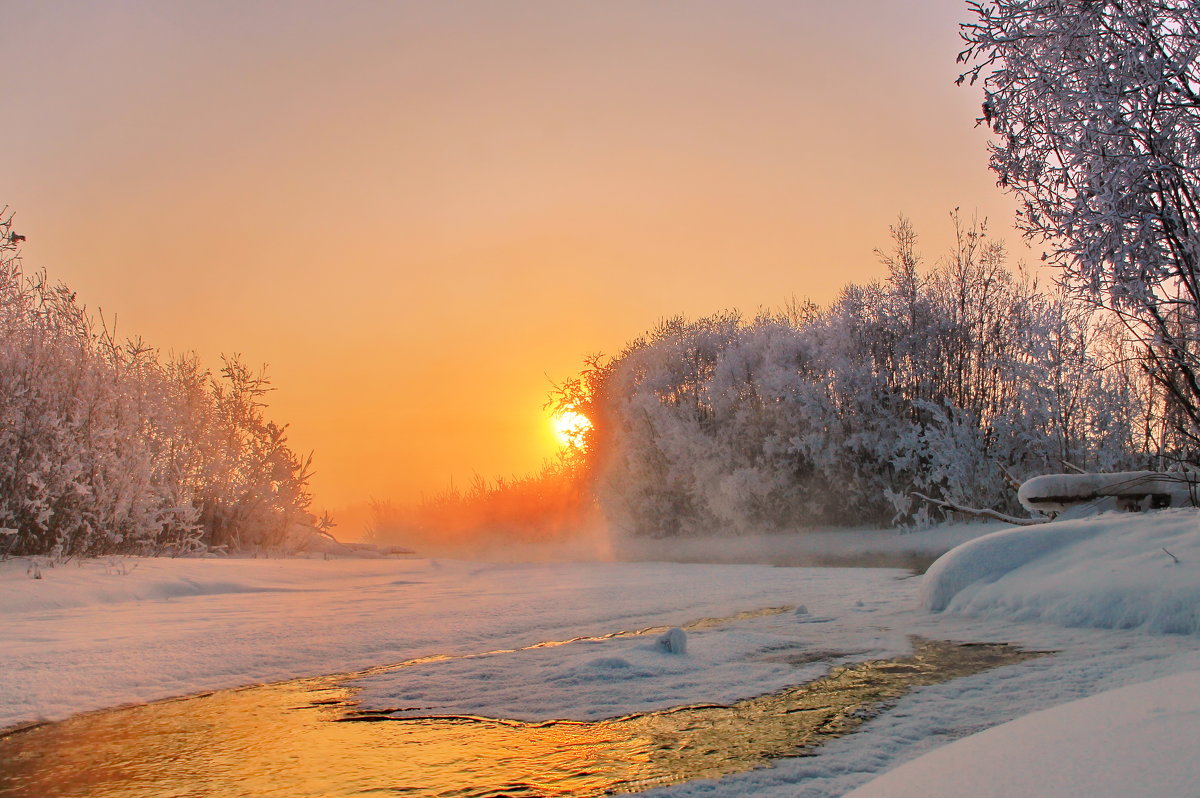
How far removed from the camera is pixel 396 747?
3.62 metres

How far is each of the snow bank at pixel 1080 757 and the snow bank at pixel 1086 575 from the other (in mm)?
3323

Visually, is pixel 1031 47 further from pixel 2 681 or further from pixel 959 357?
pixel 959 357

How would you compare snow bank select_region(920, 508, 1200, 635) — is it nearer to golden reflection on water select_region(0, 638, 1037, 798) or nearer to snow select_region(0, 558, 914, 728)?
snow select_region(0, 558, 914, 728)

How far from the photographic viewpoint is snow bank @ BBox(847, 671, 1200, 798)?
5.77ft

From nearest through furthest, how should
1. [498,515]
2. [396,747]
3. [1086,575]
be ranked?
[396,747]
[1086,575]
[498,515]

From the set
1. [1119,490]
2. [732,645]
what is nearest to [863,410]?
[1119,490]

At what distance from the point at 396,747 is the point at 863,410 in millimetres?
24203

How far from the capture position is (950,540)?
800 inches

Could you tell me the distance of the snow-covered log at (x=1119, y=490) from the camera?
8.44m

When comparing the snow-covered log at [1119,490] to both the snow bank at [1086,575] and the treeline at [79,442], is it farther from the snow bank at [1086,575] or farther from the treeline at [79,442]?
the treeline at [79,442]

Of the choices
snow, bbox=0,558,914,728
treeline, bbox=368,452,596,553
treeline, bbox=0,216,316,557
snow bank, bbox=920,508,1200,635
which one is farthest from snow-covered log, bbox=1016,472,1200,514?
treeline, bbox=368,452,596,553

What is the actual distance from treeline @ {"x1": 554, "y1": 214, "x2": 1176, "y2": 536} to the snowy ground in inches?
488

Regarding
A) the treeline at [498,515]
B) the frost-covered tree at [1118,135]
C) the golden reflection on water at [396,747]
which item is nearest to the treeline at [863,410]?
the treeline at [498,515]

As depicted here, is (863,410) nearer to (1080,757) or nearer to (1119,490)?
(1119,490)
